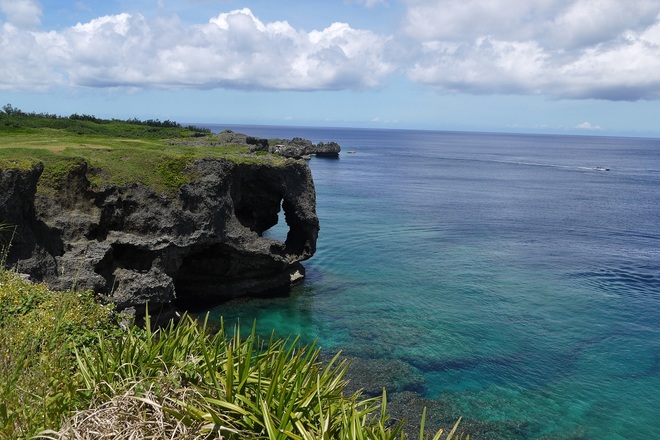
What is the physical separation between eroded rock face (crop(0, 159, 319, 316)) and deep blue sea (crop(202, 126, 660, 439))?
2614 millimetres

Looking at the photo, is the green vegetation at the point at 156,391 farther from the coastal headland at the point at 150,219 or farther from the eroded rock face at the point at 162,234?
the coastal headland at the point at 150,219

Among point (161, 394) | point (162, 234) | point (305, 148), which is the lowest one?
point (162, 234)

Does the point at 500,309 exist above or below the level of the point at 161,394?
below

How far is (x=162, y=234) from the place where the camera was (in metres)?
28.6

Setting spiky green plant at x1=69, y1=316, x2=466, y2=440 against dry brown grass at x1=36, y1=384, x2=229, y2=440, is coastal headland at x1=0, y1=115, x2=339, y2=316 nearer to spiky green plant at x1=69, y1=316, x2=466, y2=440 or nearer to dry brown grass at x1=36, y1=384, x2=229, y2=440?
spiky green plant at x1=69, y1=316, x2=466, y2=440

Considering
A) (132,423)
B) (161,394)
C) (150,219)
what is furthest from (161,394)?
(150,219)

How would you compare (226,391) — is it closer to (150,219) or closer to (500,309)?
(150,219)

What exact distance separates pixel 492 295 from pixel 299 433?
28.2 meters

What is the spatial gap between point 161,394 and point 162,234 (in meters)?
20.3

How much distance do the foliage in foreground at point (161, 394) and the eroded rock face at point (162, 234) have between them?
398 inches

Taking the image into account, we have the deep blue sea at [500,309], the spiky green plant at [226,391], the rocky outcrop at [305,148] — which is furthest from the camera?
the rocky outcrop at [305,148]

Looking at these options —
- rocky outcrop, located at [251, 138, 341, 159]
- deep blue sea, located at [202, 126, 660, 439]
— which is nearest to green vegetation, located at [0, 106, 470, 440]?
deep blue sea, located at [202, 126, 660, 439]

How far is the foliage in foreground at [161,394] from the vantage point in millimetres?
8531

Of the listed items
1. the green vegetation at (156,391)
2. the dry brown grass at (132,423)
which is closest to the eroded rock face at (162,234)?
the green vegetation at (156,391)
